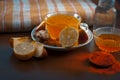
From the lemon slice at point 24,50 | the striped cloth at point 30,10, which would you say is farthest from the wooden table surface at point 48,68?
the striped cloth at point 30,10

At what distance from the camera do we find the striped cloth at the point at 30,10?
2.89 feet

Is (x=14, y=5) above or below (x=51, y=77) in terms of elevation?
above

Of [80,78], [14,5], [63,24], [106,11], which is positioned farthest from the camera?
[14,5]

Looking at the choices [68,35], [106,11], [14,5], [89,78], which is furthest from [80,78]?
[14,5]

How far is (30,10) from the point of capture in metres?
0.99

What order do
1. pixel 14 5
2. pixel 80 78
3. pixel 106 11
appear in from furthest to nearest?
1. pixel 14 5
2. pixel 106 11
3. pixel 80 78

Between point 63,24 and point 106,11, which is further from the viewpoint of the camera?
point 106,11

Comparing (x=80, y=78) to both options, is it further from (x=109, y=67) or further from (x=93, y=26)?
(x=93, y=26)

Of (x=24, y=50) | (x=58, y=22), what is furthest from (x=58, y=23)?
(x=24, y=50)

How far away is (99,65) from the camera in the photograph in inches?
27.0

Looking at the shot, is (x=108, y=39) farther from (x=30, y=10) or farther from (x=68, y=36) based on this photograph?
(x=30, y=10)

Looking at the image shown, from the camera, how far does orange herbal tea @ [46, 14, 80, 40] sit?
76 centimetres

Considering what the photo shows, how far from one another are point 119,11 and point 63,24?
1.50 feet

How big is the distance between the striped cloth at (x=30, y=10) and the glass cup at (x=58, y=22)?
3.9 inches
